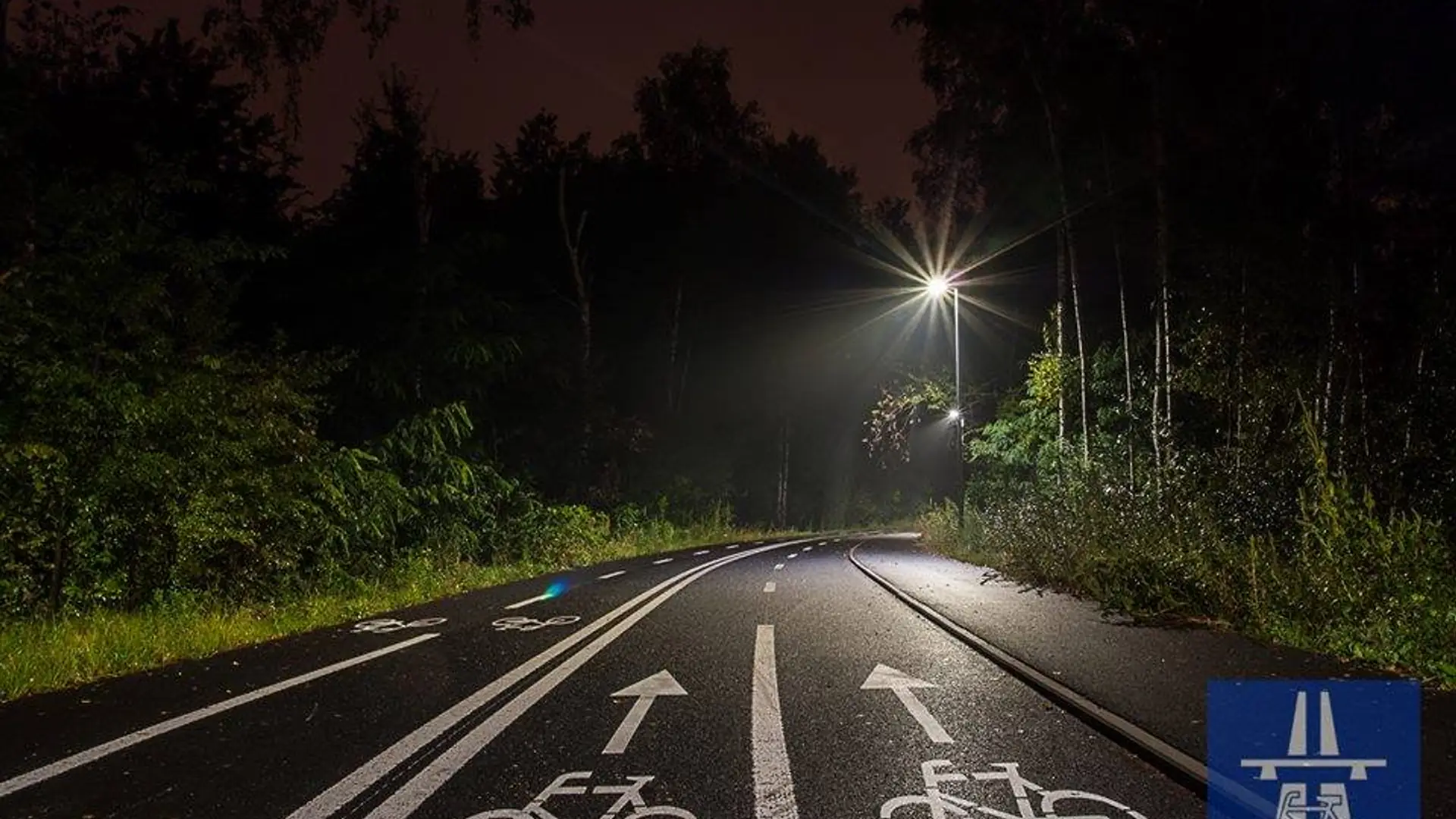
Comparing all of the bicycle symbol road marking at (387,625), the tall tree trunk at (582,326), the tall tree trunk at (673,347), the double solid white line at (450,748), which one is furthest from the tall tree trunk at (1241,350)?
the tall tree trunk at (673,347)

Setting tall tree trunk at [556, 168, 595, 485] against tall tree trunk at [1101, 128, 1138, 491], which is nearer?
tall tree trunk at [1101, 128, 1138, 491]

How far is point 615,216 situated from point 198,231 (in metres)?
25.5

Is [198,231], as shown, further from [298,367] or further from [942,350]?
[942,350]

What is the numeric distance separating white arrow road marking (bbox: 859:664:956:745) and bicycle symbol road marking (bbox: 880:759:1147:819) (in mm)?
669

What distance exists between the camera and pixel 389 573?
16.0 meters

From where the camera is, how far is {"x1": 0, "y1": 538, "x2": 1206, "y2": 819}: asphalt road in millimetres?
4465

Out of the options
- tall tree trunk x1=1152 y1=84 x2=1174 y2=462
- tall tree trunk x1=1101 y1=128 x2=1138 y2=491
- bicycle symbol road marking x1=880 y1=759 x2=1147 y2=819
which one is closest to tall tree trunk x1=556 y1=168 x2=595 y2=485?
tall tree trunk x1=1101 y1=128 x2=1138 y2=491

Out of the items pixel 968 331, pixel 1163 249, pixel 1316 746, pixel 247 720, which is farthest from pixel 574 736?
pixel 968 331

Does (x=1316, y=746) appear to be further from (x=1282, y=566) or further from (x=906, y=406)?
(x=906, y=406)

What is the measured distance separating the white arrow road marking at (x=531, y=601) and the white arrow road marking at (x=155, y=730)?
165 inches

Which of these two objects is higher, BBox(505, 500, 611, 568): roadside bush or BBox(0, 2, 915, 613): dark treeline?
BBox(0, 2, 915, 613): dark treeline

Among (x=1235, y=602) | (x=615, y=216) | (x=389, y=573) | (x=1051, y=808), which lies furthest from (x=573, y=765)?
(x=615, y=216)

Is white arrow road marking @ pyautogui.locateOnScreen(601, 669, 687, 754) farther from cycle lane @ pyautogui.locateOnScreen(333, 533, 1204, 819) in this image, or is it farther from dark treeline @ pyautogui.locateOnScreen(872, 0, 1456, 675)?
dark treeline @ pyautogui.locateOnScreen(872, 0, 1456, 675)

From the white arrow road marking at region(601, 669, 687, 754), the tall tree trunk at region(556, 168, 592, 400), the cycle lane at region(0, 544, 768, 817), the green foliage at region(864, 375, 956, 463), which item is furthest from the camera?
the tall tree trunk at region(556, 168, 592, 400)
